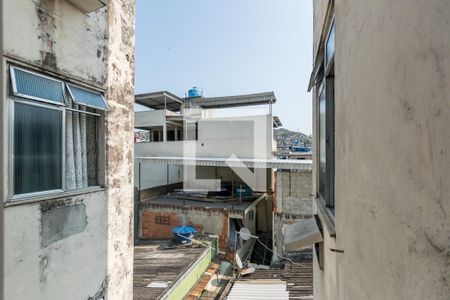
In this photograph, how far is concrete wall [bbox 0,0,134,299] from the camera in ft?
7.80

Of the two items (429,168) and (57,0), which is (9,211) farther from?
(429,168)

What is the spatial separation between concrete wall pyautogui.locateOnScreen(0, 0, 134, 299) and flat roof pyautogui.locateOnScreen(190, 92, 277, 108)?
1236 centimetres

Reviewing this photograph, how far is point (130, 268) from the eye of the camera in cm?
433

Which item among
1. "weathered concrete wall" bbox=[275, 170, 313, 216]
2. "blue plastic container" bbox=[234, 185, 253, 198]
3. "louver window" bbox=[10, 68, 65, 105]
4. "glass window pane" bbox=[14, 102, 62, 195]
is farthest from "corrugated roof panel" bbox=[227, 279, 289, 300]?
"blue plastic container" bbox=[234, 185, 253, 198]

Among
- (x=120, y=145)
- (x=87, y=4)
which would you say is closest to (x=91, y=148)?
(x=120, y=145)

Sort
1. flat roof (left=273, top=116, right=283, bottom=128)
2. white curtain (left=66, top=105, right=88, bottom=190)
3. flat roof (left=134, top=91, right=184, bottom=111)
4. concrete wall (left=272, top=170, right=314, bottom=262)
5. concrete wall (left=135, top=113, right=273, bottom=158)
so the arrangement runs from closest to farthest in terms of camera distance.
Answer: white curtain (left=66, top=105, right=88, bottom=190) < concrete wall (left=272, top=170, right=314, bottom=262) < concrete wall (left=135, top=113, right=273, bottom=158) < flat roof (left=134, top=91, right=184, bottom=111) < flat roof (left=273, top=116, right=283, bottom=128)

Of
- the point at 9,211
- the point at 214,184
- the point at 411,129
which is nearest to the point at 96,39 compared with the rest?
the point at 9,211

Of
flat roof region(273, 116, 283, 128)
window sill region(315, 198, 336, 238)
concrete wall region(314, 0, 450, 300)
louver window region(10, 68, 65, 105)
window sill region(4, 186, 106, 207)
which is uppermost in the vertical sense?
flat roof region(273, 116, 283, 128)

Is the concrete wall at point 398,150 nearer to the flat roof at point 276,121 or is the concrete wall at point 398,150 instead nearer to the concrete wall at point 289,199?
the concrete wall at point 289,199

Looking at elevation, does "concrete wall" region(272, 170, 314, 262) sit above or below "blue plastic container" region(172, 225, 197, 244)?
above

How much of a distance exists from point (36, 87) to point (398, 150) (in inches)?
118

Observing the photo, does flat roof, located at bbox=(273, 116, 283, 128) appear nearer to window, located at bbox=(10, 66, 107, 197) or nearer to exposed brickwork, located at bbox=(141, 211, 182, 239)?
exposed brickwork, located at bbox=(141, 211, 182, 239)

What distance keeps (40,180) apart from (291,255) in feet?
27.0

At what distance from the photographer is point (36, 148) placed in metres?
2.60
